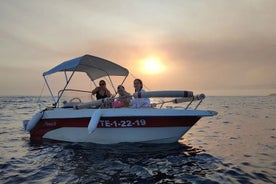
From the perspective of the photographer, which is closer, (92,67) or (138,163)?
(138,163)

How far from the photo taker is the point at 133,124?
8.41 metres

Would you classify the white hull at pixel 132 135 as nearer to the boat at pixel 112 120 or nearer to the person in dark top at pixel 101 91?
the boat at pixel 112 120

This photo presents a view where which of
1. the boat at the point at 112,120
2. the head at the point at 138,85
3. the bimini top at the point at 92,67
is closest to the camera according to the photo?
the boat at the point at 112,120

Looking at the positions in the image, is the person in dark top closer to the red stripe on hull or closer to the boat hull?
the boat hull

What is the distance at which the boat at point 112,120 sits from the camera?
8109 mm

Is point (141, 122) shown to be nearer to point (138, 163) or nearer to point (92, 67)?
point (138, 163)

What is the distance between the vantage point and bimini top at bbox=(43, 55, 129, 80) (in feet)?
33.2

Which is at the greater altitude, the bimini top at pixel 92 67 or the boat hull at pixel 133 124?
the bimini top at pixel 92 67

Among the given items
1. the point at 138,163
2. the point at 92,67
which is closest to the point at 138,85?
the point at 138,163

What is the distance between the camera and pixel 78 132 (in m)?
9.52

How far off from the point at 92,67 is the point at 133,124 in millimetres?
4262

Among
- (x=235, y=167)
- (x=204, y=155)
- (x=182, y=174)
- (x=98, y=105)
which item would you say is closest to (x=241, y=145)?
(x=204, y=155)

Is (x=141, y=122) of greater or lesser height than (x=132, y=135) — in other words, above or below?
above

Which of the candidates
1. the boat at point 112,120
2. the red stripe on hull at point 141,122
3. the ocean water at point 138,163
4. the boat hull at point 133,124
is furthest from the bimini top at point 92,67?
the ocean water at point 138,163
